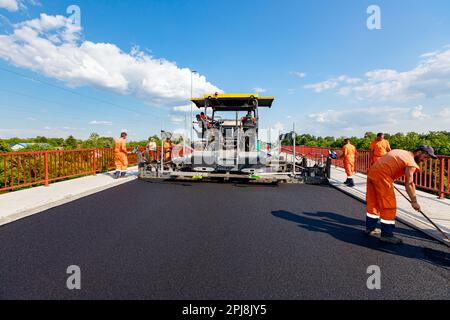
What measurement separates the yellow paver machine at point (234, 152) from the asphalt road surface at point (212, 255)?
2189 mm

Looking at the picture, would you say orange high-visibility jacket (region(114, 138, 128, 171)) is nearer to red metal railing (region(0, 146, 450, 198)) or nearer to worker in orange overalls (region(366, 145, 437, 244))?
red metal railing (region(0, 146, 450, 198))

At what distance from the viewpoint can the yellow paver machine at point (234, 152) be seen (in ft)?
23.0

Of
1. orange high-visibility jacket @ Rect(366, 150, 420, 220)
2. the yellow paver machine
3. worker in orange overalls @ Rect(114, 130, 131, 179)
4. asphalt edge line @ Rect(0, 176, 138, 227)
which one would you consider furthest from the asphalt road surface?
worker in orange overalls @ Rect(114, 130, 131, 179)

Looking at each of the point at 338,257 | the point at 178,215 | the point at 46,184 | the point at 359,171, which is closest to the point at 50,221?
the point at 178,215

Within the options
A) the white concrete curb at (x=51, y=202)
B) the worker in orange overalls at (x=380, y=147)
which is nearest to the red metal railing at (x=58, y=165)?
the white concrete curb at (x=51, y=202)

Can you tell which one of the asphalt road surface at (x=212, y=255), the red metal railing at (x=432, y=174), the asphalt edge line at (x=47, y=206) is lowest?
the asphalt road surface at (x=212, y=255)

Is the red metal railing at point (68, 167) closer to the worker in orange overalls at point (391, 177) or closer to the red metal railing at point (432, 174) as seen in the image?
the red metal railing at point (432, 174)

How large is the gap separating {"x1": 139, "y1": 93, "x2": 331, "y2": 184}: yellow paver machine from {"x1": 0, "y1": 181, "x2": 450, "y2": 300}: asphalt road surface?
219 centimetres

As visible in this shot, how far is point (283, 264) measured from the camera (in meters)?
2.65

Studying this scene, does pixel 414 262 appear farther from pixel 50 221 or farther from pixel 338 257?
pixel 50 221

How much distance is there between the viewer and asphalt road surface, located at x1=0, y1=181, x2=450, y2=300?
7.20 feet

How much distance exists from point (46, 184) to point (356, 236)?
7931 mm

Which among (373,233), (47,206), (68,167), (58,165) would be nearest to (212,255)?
(373,233)

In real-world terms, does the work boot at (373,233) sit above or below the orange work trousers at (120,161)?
below
